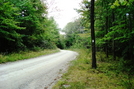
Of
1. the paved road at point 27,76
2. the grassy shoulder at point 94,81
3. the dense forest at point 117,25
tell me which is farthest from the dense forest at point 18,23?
the grassy shoulder at point 94,81

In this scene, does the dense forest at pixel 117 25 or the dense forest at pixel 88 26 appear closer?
the dense forest at pixel 117 25

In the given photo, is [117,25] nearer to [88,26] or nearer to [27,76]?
[88,26]

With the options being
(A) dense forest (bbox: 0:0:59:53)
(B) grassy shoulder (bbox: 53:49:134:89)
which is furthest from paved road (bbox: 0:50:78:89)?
(A) dense forest (bbox: 0:0:59:53)

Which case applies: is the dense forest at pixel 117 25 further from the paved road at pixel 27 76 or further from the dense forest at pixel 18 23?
the dense forest at pixel 18 23

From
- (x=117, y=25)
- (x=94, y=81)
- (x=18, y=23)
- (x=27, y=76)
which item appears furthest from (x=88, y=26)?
(x=18, y=23)

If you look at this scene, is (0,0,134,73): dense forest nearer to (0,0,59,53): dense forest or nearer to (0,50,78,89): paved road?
(0,0,59,53): dense forest

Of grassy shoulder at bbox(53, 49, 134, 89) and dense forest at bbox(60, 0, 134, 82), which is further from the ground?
dense forest at bbox(60, 0, 134, 82)

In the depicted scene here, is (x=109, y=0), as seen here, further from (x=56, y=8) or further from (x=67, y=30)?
(x=67, y=30)

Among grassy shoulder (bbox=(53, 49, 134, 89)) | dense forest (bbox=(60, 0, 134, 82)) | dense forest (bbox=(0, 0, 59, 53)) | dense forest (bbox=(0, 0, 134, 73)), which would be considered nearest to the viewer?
grassy shoulder (bbox=(53, 49, 134, 89))

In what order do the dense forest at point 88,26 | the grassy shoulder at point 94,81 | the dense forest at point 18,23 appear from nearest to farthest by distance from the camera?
the grassy shoulder at point 94,81
the dense forest at point 88,26
the dense forest at point 18,23

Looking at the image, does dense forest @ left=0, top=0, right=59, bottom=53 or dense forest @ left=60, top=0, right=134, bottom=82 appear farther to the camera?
dense forest @ left=0, top=0, right=59, bottom=53

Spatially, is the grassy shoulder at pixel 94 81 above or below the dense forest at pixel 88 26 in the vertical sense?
below

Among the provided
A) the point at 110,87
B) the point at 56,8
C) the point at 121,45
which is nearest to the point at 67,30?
the point at 56,8

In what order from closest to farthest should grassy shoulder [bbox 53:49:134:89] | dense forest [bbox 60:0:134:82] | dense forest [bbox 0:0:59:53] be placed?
grassy shoulder [bbox 53:49:134:89]
dense forest [bbox 60:0:134:82]
dense forest [bbox 0:0:59:53]
